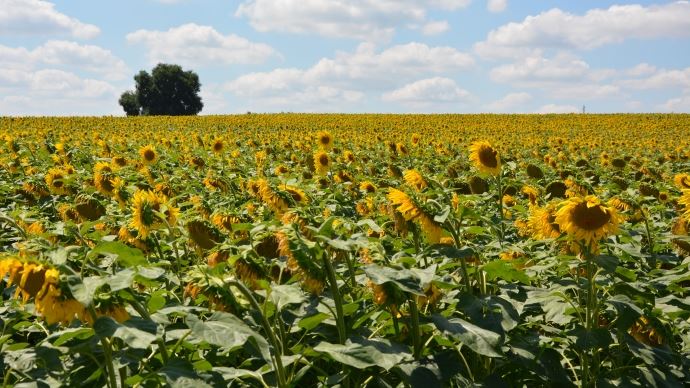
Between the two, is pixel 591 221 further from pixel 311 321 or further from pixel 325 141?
pixel 325 141

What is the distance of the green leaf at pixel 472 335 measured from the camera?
2.03 metres

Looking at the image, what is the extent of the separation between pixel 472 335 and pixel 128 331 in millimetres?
1003

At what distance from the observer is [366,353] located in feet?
6.48

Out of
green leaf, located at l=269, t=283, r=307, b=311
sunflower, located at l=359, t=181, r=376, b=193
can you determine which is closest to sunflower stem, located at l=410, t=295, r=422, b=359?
green leaf, located at l=269, t=283, r=307, b=311

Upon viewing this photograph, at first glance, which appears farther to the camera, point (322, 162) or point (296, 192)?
point (322, 162)

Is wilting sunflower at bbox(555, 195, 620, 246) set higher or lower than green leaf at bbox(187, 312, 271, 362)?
higher

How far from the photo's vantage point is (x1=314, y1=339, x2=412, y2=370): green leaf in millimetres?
1917

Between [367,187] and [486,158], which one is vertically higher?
[486,158]

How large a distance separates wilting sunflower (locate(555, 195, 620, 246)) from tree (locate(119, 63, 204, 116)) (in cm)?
6252

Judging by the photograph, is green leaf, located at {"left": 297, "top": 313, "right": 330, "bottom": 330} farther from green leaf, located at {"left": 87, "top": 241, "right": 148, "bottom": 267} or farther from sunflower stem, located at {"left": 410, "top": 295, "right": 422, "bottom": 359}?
green leaf, located at {"left": 87, "top": 241, "right": 148, "bottom": 267}

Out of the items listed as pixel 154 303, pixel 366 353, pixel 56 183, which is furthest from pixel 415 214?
pixel 56 183

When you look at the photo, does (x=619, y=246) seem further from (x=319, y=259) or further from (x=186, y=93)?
(x=186, y=93)

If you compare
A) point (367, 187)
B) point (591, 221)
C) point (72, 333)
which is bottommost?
point (367, 187)

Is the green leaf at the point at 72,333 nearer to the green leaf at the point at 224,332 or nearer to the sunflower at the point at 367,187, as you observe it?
the green leaf at the point at 224,332
